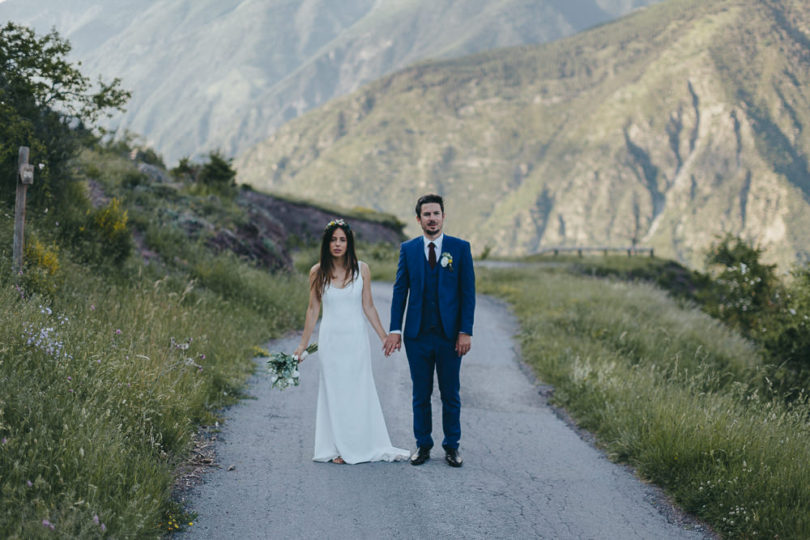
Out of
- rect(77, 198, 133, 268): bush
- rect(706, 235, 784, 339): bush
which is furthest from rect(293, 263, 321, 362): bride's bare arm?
rect(706, 235, 784, 339): bush

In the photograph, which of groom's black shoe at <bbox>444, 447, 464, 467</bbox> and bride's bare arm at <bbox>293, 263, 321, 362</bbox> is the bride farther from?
groom's black shoe at <bbox>444, 447, 464, 467</bbox>

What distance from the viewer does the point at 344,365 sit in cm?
581

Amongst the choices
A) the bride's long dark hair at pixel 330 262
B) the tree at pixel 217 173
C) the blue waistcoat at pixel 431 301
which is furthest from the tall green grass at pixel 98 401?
the tree at pixel 217 173

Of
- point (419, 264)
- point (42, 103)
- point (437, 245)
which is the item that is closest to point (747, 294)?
point (437, 245)

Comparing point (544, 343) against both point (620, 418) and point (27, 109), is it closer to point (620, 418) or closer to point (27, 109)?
→ point (620, 418)

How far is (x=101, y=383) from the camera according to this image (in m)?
5.14

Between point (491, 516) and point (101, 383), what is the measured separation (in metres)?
3.06

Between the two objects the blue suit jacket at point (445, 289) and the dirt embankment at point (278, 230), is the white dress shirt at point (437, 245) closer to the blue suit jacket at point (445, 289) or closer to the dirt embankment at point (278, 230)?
the blue suit jacket at point (445, 289)

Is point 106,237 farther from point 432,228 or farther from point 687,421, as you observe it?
point 687,421

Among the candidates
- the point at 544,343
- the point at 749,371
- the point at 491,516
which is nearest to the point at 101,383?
the point at 491,516

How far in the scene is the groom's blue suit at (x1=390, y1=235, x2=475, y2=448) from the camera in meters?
5.53

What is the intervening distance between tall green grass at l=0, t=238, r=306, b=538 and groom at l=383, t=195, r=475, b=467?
200 cm

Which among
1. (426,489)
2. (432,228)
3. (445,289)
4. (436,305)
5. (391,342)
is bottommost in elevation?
(426,489)

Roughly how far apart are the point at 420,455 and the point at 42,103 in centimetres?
812
